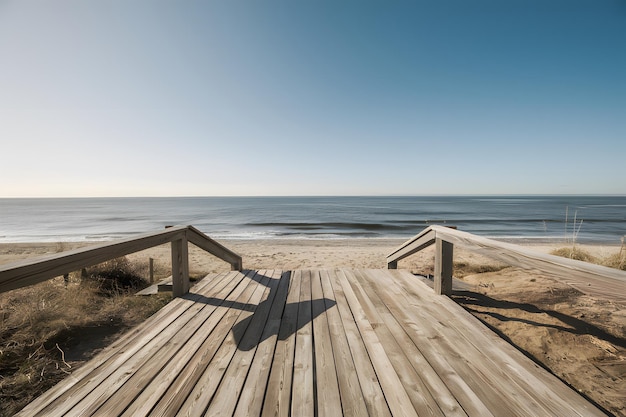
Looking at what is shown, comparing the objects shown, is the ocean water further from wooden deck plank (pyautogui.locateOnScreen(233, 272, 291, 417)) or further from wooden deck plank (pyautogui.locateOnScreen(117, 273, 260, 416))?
wooden deck plank (pyautogui.locateOnScreen(117, 273, 260, 416))

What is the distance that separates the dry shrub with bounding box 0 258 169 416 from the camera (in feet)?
7.81

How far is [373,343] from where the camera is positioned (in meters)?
2.09

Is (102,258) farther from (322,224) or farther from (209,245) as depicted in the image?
(322,224)

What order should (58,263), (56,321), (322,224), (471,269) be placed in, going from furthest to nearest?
1. (322,224)
2. (471,269)
3. (56,321)
4. (58,263)

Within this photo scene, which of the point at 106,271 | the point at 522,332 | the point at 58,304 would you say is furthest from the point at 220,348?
the point at 106,271

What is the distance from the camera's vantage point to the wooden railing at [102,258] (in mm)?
1410

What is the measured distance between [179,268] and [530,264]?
3578mm

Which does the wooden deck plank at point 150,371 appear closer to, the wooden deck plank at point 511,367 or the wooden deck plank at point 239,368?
the wooden deck plank at point 239,368

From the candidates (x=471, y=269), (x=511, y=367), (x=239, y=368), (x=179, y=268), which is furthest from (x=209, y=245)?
(x=471, y=269)

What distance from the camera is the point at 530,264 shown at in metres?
1.78

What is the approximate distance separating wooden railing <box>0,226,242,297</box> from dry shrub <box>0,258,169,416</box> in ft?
4.35

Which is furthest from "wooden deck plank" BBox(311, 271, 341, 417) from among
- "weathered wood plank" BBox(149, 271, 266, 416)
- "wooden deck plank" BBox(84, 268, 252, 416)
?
"wooden deck plank" BBox(84, 268, 252, 416)

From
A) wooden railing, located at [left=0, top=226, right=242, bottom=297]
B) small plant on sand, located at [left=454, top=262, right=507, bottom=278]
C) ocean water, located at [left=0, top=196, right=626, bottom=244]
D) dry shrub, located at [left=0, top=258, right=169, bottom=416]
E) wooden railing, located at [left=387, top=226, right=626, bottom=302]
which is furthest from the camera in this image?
ocean water, located at [left=0, top=196, right=626, bottom=244]

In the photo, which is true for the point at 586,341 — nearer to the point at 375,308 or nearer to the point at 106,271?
the point at 375,308
